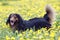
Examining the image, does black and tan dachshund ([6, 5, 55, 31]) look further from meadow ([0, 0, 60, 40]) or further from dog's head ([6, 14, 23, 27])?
meadow ([0, 0, 60, 40])

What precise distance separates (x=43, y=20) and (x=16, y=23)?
1000 millimetres

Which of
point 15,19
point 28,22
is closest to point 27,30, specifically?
point 15,19

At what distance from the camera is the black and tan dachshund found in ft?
29.3

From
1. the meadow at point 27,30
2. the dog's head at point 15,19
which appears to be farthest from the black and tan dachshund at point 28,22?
the meadow at point 27,30

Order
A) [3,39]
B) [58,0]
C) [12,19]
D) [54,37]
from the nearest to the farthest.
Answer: [54,37] → [3,39] → [12,19] → [58,0]

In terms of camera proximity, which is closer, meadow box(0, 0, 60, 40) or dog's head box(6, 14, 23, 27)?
meadow box(0, 0, 60, 40)

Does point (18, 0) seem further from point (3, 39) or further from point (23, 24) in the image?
point (3, 39)

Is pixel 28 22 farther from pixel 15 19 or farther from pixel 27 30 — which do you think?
pixel 27 30

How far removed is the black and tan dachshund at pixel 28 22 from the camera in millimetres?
8938

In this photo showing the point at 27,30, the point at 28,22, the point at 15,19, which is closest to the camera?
the point at 27,30

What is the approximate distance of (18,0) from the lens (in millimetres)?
24547

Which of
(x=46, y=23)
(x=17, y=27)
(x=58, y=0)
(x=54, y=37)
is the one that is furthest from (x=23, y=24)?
(x=58, y=0)

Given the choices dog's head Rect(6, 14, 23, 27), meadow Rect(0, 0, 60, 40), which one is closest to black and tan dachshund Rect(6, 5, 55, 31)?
dog's head Rect(6, 14, 23, 27)

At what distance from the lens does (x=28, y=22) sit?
9.43 meters
